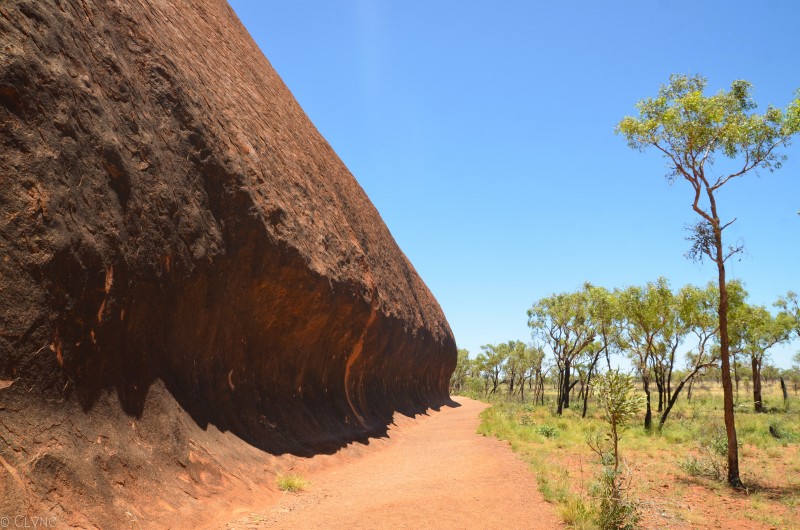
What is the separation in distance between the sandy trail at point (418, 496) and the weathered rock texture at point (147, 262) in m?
1.43

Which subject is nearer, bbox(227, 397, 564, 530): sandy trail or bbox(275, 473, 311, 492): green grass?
bbox(227, 397, 564, 530): sandy trail

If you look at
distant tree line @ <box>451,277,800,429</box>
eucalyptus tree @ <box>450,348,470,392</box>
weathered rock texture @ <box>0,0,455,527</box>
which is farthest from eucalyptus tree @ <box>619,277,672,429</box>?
eucalyptus tree @ <box>450,348,470,392</box>

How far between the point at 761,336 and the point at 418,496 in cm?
4390

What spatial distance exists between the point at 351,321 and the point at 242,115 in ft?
27.7

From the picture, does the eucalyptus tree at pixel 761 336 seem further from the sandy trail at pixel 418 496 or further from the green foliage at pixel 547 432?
the sandy trail at pixel 418 496

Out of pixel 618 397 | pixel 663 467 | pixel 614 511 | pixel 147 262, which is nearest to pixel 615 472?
pixel 614 511

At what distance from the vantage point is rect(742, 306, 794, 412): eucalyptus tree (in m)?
37.2

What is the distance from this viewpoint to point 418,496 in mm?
10430

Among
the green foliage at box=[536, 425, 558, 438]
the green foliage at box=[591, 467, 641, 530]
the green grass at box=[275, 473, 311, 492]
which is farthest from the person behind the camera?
the green foliage at box=[536, 425, 558, 438]

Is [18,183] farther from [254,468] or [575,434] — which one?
[575,434]

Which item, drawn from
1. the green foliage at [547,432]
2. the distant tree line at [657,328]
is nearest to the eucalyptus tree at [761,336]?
the distant tree line at [657,328]

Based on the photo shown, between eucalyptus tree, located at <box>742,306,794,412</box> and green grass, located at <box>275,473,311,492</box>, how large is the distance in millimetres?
35387

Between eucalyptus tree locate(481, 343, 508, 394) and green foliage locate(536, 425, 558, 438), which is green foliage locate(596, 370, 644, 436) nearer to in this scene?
green foliage locate(536, 425, 558, 438)

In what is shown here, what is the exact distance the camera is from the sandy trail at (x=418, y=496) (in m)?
8.71
